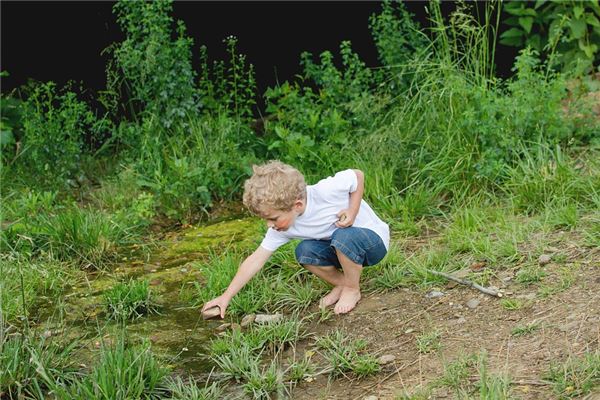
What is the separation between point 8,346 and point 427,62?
356cm

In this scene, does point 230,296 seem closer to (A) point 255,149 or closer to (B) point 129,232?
(B) point 129,232

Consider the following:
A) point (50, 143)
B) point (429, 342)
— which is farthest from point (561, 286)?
point (50, 143)

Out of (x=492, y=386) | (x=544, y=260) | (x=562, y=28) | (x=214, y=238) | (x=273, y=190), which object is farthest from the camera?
(x=562, y=28)

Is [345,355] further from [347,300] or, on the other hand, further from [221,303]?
[221,303]

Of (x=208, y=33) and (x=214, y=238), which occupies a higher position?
(x=208, y=33)

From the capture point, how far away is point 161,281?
4.93 metres

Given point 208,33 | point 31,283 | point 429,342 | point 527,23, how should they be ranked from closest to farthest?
point 429,342, point 31,283, point 527,23, point 208,33

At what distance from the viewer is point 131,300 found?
4.51m

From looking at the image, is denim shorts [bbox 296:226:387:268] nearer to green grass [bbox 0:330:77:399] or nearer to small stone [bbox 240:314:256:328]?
small stone [bbox 240:314:256:328]

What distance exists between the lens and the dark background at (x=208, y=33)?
7.21 metres

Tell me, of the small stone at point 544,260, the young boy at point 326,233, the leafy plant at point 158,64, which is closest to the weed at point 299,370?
the young boy at point 326,233

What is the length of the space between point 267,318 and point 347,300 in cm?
40

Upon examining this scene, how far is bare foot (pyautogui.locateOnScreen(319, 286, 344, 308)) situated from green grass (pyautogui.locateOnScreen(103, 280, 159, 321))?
856 millimetres

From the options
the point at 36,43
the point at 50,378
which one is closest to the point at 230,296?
the point at 50,378
